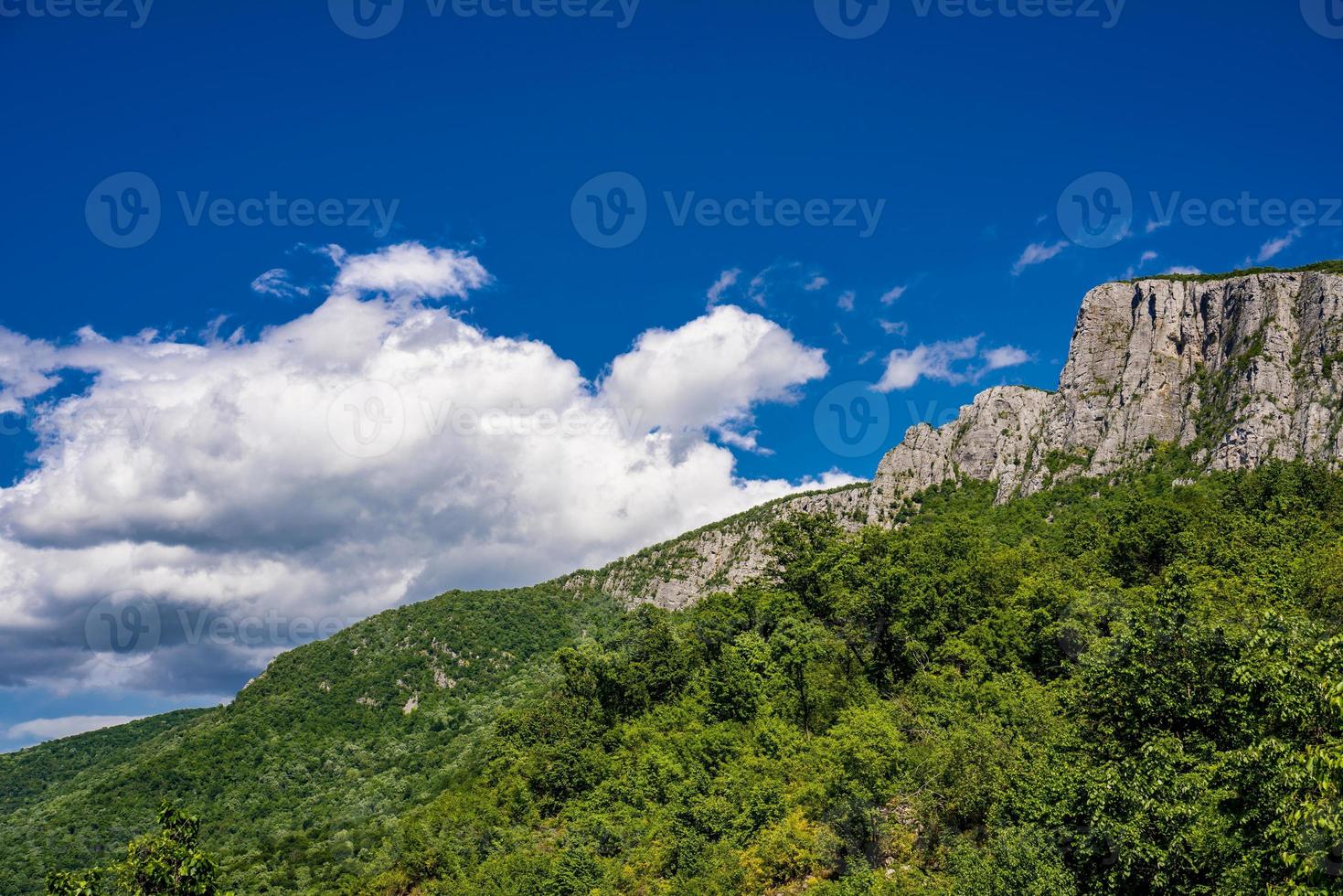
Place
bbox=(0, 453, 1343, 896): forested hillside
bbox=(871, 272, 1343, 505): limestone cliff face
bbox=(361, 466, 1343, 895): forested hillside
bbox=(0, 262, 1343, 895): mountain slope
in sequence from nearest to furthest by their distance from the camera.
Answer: bbox=(361, 466, 1343, 895): forested hillside → bbox=(0, 453, 1343, 896): forested hillside → bbox=(0, 262, 1343, 895): mountain slope → bbox=(871, 272, 1343, 505): limestone cliff face

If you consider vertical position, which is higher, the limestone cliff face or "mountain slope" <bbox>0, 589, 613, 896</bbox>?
the limestone cliff face

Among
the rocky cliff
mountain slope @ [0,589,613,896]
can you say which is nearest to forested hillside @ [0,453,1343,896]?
mountain slope @ [0,589,613,896]

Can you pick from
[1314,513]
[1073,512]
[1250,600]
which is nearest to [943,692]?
[1250,600]

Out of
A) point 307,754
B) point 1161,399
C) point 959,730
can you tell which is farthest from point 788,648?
point 1161,399

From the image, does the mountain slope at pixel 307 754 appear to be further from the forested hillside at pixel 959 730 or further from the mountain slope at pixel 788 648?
the forested hillside at pixel 959 730

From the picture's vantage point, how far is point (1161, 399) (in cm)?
13550

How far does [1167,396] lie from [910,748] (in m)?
122

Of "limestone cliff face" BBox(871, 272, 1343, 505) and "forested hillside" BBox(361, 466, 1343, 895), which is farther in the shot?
"limestone cliff face" BBox(871, 272, 1343, 505)

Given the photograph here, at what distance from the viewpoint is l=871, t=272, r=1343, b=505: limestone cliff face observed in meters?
114

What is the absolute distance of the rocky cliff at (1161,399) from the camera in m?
114

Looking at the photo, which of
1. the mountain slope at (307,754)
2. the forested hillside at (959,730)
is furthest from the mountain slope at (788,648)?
the mountain slope at (307,754)

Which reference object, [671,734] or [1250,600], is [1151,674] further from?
[671,734]

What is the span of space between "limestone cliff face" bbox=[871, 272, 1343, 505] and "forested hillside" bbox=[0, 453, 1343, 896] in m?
8.64

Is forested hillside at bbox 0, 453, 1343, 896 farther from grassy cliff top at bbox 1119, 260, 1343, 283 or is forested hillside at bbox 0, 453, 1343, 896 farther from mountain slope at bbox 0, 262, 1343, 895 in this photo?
grassy cliff top at bbox 1119, 260, 1343, 283
